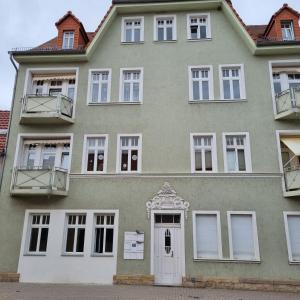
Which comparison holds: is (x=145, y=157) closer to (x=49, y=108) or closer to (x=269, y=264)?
(x=49, y=108)

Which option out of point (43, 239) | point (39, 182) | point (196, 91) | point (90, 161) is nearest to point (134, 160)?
point (90, 161)

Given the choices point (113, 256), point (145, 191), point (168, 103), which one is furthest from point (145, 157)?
point (113, 256)

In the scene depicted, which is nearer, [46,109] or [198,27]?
[46,109]

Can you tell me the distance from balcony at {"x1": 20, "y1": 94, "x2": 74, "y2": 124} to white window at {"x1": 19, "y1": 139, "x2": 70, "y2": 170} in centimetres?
96

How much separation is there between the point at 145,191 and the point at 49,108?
5544mm

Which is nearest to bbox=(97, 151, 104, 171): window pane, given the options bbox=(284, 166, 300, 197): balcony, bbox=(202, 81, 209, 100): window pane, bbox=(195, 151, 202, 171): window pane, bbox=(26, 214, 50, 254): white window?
bbox=(26, 214, 50, 254): white window

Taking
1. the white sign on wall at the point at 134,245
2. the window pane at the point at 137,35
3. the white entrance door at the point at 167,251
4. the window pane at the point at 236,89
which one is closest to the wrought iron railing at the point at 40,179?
the white sign on wall at the point at 134,245

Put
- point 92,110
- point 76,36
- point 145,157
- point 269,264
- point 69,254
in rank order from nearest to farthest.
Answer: point 269,264 → point 69,254 → point 145,157 → point 92,110 → point 76,36

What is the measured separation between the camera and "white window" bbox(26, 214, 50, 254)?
42.5 ft

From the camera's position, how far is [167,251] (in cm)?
1251

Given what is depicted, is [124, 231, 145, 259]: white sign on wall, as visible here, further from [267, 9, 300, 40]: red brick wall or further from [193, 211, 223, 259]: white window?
[267, 9, 300, 40]: red brick wall

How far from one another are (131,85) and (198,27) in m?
4.45

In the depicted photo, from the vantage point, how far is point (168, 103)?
14031 mm

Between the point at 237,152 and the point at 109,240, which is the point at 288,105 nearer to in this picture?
the point at 237,152
